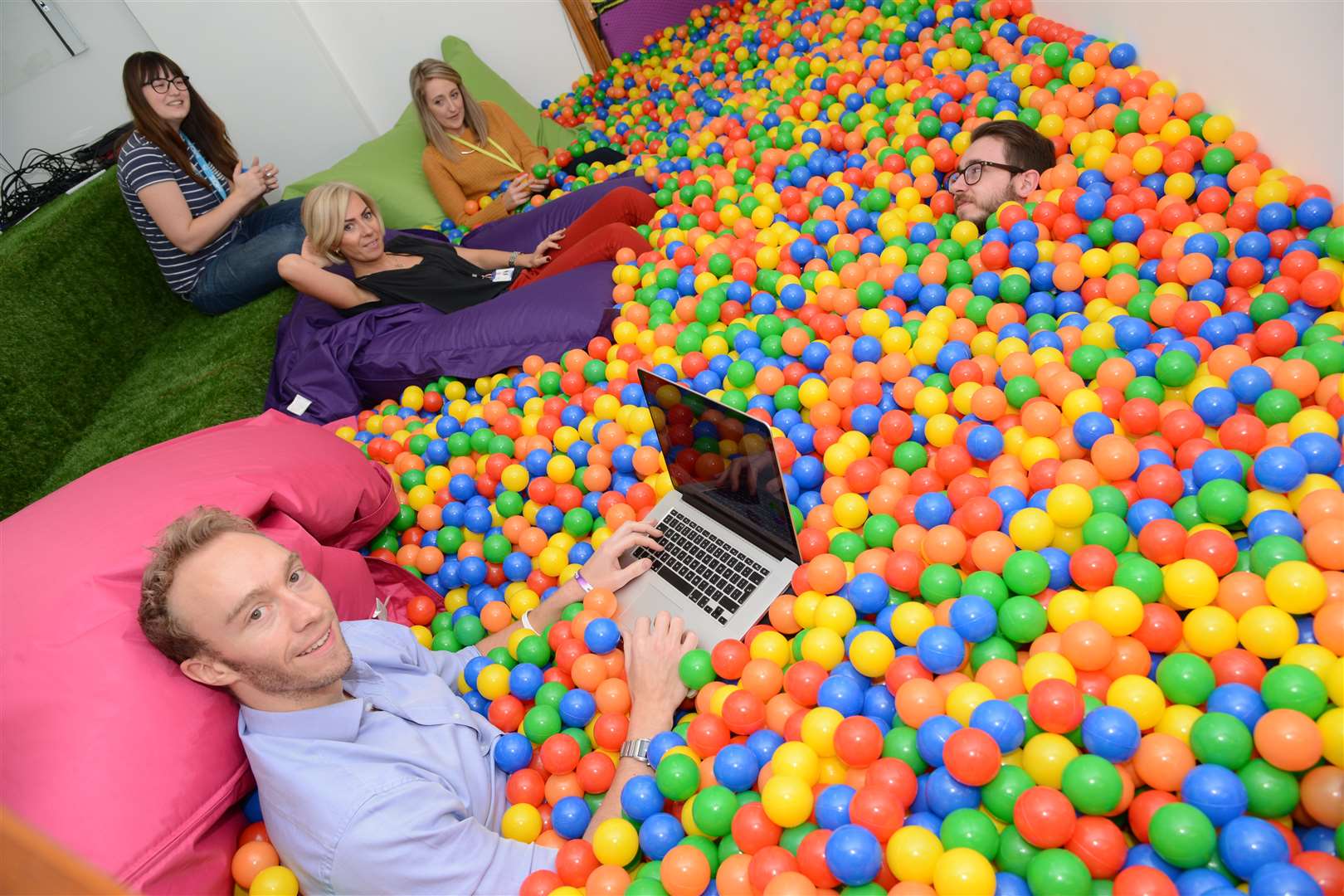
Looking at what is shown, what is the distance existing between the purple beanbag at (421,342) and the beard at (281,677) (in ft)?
5.33

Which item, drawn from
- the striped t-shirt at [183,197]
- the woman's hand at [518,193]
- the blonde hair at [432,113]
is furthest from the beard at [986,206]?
the striped t-shirt at [183,197]

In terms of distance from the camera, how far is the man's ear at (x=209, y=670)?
1327mm

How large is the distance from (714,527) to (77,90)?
16.4ft

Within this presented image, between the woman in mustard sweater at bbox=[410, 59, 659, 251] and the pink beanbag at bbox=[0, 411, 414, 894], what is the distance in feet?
7.76

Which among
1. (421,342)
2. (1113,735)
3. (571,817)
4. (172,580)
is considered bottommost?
(571,817)

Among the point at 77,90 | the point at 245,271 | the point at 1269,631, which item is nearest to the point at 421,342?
the point at 245,271

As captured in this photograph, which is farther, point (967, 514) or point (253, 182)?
point (253, 182)

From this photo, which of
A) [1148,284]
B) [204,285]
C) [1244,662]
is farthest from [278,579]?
[204,285]

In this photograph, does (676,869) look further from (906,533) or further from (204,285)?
(204,285)

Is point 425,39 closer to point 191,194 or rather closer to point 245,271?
point 191,194

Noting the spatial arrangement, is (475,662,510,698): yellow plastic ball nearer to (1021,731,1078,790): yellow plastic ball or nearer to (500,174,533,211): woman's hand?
(1021,731,1078,790): yellow plastic ball

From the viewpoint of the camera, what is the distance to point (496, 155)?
448 cm

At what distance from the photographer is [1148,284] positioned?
6.54 ft

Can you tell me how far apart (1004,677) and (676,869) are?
60 centimetres
